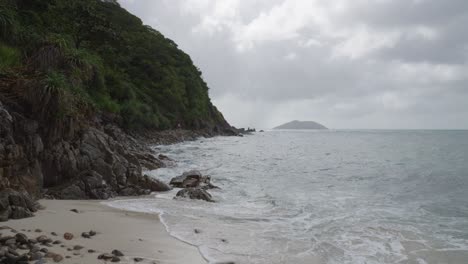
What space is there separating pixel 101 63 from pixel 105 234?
101ft

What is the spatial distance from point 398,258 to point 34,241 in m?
6.40

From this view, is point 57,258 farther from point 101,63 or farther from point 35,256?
point 101,63

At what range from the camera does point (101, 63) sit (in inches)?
1369

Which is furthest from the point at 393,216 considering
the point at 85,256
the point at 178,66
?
the point at 178,66

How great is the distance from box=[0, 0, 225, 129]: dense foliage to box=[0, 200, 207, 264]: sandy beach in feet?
12.1

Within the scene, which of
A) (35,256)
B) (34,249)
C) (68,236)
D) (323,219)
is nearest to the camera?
(35,256)

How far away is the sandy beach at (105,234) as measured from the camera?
5.74m

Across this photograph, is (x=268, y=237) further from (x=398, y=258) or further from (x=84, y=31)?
(x=84, y=31)

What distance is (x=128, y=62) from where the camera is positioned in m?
57.3

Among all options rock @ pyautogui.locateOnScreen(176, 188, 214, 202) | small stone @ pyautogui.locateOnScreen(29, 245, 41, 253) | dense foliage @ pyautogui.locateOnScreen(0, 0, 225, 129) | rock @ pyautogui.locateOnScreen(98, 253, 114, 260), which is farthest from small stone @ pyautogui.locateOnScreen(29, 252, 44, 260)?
rock @ pyautogui.locateOnScreen(176, 188, 214, 202)

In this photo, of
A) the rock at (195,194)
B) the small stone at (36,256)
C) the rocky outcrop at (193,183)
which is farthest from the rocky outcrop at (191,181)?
the small stone at (36,256)

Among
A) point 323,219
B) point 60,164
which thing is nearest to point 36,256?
point 60,164

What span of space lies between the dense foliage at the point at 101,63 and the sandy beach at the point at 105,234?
3699mm

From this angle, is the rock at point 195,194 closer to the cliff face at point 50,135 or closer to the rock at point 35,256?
the cliff face at point 50,135
